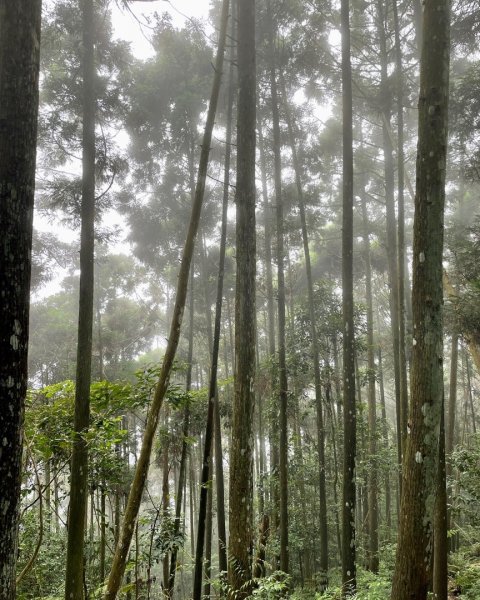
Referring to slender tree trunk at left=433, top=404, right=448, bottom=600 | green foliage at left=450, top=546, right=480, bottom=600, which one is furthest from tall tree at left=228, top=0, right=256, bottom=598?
green foliage at left=450, top=546, right=480, bottom=600

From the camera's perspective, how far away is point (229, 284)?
17938 mm

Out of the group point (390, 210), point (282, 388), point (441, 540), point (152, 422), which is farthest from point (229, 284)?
point (152, 422)

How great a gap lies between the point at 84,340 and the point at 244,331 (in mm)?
2798

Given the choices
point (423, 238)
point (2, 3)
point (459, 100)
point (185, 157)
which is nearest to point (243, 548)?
point (423, 238)

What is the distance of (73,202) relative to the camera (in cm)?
791

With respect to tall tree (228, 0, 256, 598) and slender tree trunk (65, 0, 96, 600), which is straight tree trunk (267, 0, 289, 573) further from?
slender tree trunk (65, 0, 96, 600)

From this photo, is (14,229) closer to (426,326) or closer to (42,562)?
(426,326)

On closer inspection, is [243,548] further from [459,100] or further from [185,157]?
[185,157]

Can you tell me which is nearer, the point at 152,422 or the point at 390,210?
the point at 152,422

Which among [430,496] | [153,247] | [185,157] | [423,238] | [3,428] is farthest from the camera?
[153,247]

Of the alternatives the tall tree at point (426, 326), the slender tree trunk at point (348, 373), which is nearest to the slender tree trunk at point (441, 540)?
the slender tree trunk at point (348, 373)

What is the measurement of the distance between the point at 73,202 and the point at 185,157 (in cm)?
834

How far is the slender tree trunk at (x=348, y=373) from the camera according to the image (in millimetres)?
6242

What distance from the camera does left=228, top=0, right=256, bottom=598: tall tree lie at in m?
5.02
